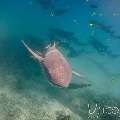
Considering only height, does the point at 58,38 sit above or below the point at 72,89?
above

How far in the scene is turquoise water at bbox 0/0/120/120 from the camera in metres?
10.0

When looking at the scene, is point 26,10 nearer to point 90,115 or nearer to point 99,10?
point 99,10

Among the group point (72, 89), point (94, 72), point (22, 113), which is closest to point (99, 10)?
point (94, 72)

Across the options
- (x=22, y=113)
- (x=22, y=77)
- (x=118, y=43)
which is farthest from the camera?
(x=118, y=43)

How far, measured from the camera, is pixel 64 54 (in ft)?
44.6

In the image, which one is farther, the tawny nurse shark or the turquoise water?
the turquoise water

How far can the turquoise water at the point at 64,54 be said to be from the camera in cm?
1002

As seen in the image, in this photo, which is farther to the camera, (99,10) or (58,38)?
(99,10)

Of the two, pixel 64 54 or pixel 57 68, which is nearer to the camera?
pixel 57 68

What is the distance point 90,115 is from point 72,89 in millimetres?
1695

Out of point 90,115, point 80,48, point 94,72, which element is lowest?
point 90,115

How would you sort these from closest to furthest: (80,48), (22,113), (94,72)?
1. (22,113)
2. (94,72)
3. (80,48)

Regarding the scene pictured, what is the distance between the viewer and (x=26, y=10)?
1503cm

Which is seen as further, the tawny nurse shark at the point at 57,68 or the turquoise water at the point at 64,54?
the turquoise water at the point at 64,54
